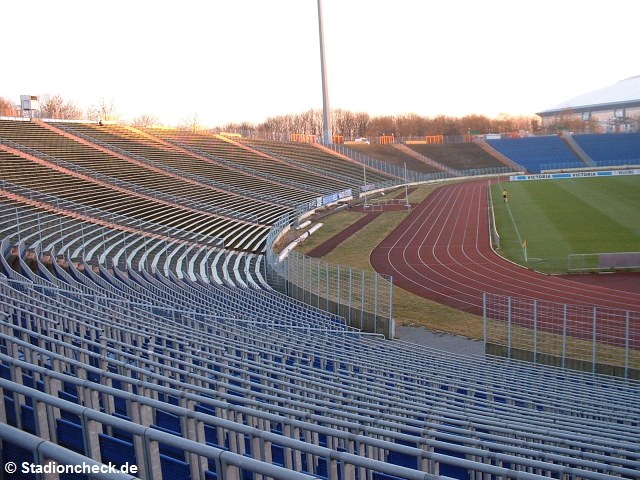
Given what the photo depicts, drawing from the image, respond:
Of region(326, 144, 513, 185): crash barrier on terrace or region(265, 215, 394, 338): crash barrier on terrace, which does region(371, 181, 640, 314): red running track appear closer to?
region(265, 215, 394, 338): crash barrier on terrace

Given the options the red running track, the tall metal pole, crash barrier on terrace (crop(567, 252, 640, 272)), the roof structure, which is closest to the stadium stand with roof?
the roof structure

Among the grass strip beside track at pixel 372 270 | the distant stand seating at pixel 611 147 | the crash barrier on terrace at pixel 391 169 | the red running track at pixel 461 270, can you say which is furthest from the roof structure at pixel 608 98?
the red running track at pixel 461 270

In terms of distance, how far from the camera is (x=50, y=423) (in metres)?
4.21

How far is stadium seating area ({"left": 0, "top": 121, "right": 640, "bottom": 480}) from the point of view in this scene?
4020mm

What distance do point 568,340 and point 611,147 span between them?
8838 centimetres

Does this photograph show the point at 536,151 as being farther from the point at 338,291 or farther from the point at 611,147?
the point at 338,291

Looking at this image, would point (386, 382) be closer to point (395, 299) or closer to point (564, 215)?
point (395, 299)

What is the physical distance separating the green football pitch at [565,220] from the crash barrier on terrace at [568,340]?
8.27 meters

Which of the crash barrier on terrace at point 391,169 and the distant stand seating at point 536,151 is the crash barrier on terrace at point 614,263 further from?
the distant stand seating at point 536,151

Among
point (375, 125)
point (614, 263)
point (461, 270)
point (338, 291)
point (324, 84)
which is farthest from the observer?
point (375, 125)

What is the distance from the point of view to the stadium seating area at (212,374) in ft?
13.2

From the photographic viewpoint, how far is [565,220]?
42438 millimetres

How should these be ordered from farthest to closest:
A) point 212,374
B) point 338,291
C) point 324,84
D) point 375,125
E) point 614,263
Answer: point 375,125 → point 324,84 → point 614,263 → point 338,291 → point 212,374

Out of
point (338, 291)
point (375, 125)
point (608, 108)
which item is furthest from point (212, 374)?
point (608, 108)
